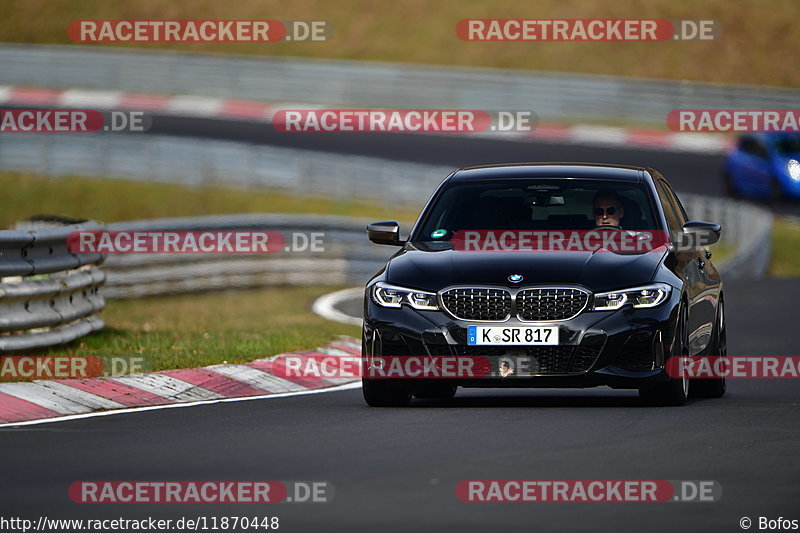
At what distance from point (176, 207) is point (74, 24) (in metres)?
24.0

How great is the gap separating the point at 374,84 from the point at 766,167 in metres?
12.1

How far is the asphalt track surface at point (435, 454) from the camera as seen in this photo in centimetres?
735

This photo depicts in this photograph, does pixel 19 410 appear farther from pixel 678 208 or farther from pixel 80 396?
pixel 678 208

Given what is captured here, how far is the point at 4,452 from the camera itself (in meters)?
9.05

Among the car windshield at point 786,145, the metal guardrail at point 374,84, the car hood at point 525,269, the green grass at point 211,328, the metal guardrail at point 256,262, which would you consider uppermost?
the metal guardrail at point 374,84

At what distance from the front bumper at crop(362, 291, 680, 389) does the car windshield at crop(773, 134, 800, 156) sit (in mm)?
23764

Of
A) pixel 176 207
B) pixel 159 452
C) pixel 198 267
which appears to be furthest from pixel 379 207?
pixel 159 452

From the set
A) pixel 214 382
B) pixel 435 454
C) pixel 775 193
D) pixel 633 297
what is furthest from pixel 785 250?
pixel 435 454

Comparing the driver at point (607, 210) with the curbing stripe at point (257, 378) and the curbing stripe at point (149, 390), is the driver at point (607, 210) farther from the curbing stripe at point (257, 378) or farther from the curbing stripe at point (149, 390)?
the curbing stripe at point (257, 378)

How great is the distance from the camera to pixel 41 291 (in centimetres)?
1323

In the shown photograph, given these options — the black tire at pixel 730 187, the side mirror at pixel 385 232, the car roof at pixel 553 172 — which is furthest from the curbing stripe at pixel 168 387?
the black tire at pixel 730 187

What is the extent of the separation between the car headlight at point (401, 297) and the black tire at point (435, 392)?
19.7 inches

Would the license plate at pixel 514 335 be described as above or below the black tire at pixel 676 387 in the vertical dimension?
above

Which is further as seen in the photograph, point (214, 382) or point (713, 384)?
point (214, 382)
